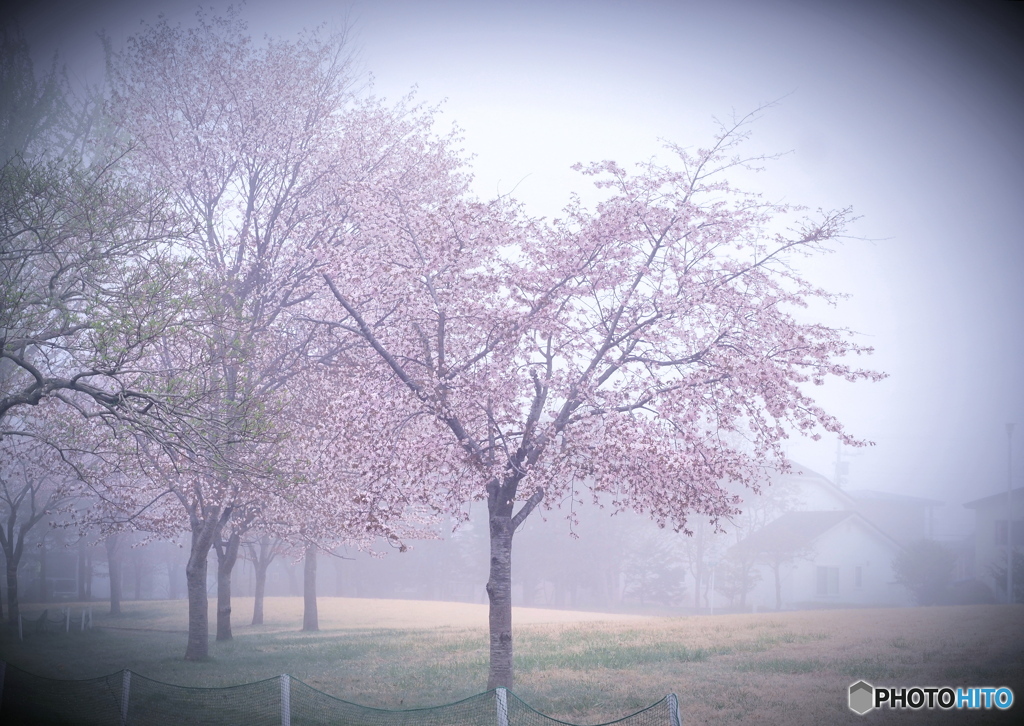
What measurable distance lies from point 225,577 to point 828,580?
5382 cm

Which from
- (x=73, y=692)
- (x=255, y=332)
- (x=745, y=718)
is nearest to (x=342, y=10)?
(x=255, y=332)

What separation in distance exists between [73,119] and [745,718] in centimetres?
2756

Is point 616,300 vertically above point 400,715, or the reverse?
point 616,300

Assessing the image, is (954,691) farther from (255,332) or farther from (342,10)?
(342,10)

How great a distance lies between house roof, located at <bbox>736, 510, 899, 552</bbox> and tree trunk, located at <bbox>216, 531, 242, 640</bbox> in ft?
152

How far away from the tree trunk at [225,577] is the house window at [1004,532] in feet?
196

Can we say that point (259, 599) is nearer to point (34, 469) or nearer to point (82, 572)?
point (34, 469)

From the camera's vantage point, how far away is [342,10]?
26953mm

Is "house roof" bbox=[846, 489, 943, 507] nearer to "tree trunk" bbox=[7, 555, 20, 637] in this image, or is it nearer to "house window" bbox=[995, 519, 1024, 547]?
"house window" bbox=[995, 519, 1024, 547]

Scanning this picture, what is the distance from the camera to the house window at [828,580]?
66.6 m

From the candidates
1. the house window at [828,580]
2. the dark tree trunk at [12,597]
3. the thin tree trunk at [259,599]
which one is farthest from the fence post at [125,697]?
the house window at [828,580]

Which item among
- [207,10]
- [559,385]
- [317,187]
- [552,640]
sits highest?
[207,10]

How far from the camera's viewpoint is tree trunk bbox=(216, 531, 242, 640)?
32306 millimetres

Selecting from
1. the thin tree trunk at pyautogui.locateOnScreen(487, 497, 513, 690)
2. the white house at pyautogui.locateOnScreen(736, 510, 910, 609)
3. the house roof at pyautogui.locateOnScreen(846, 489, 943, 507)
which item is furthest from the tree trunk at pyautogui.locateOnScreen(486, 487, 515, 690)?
the house roof at pyautogui.locateOnScreen(846, 489, 943, 507)
